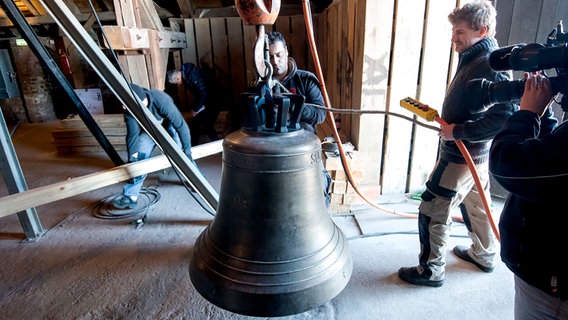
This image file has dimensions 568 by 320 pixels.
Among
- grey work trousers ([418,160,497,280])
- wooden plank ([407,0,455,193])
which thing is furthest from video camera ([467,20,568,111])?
wooden plank ([407,0,455,193])

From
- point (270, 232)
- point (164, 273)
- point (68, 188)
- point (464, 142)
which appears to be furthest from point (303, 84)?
point (68, 188)

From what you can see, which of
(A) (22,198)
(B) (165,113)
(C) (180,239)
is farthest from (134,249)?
(B) (165,113)

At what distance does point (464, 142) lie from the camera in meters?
1.95

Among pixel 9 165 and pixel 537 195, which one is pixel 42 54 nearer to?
pixel 9 165

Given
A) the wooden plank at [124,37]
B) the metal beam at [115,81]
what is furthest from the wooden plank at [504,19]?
the wooden plank at [124,37]

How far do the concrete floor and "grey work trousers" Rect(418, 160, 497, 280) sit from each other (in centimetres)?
16

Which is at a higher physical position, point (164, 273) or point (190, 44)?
point (190, 44)

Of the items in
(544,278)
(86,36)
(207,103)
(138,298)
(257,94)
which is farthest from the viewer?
(207,103)

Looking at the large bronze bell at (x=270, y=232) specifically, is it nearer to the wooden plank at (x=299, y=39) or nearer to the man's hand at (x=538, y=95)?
the man's hand at (x=538, y=95)

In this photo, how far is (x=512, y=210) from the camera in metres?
1.21

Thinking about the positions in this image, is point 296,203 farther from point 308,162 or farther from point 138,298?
point 138,298

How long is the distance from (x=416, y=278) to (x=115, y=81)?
238 cm

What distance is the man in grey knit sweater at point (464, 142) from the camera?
69.2 inches

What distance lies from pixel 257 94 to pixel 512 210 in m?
1.03
